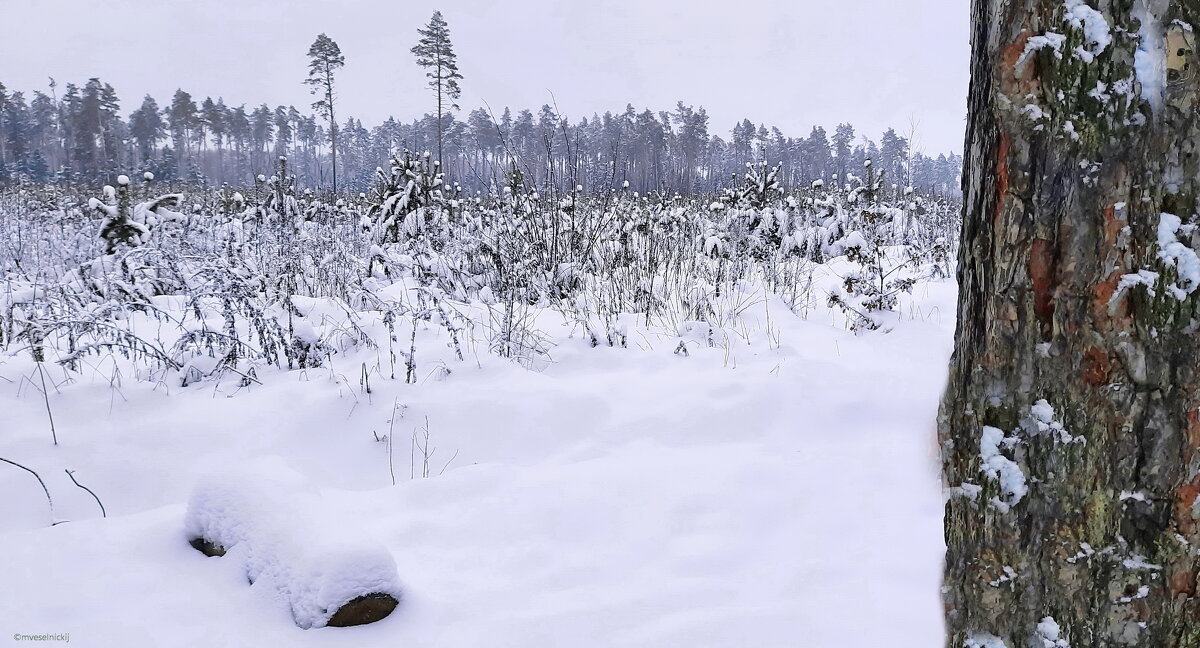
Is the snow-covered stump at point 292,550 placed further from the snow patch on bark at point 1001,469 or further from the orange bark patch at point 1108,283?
the orange bark patch at point 1108,283

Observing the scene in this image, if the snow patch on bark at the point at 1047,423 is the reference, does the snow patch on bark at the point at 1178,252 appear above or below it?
above

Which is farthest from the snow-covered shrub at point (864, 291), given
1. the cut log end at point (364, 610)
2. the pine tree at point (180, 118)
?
the pine tree at point (180, 118)

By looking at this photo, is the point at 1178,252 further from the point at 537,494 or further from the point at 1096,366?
the point at 537,494

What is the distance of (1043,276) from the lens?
83 centimetres

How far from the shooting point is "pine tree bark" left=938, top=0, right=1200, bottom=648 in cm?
77

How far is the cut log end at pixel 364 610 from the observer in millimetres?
1598

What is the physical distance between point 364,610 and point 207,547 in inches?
25.3

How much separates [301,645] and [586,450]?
1.52 m

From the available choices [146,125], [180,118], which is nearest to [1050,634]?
[146,125]

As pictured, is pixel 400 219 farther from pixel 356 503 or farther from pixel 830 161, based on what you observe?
pixel 830 161

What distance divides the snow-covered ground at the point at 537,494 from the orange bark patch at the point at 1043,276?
1.01 meters

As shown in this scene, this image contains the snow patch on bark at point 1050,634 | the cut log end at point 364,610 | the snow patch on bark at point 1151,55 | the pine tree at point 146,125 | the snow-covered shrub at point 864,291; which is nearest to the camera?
the snow patch on bark at point 1151,55

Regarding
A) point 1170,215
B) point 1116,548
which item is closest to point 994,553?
point 1116,548

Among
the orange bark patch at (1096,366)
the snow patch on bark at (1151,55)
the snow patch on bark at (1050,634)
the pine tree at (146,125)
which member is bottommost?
the snow patch on bark at (1050,634)
